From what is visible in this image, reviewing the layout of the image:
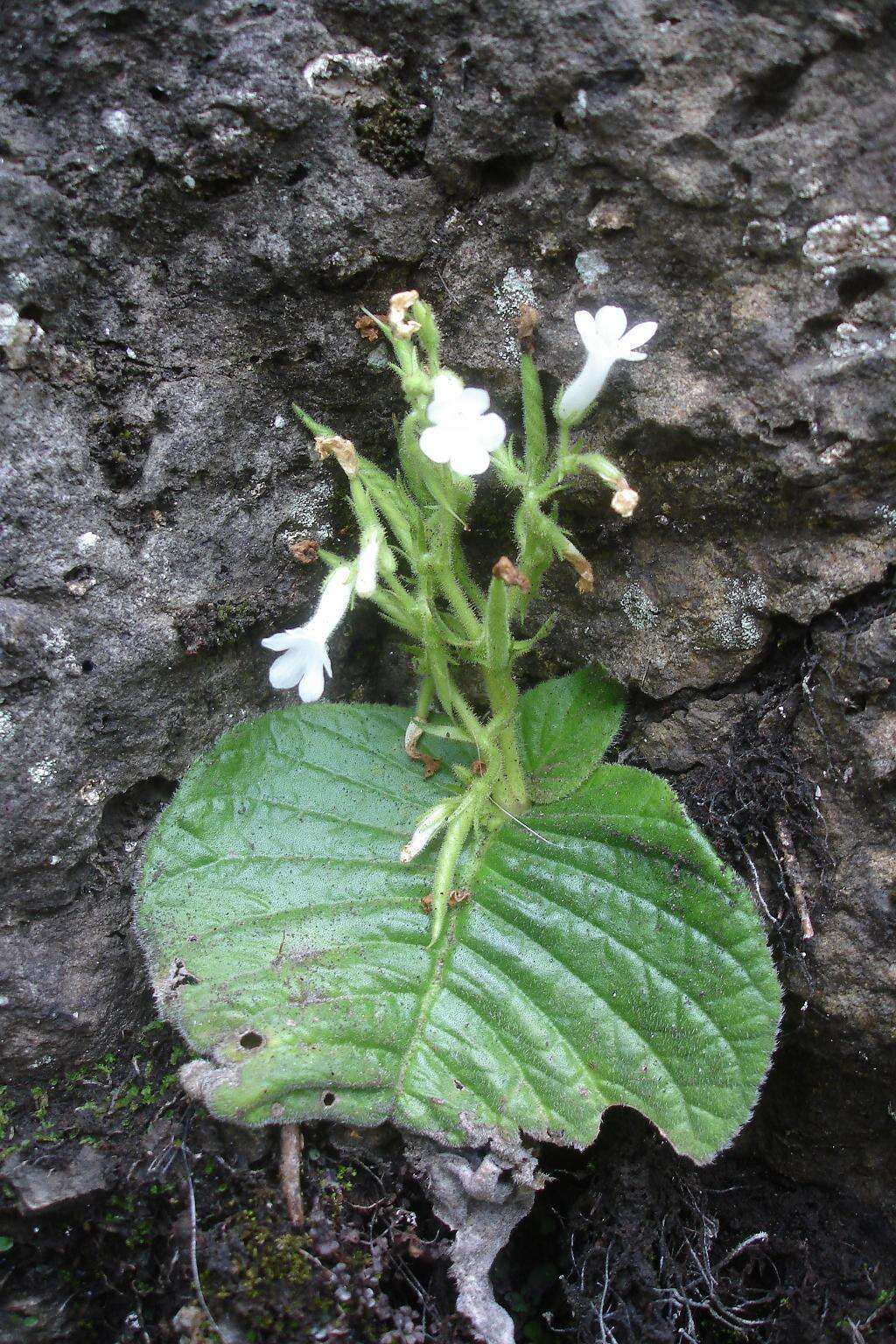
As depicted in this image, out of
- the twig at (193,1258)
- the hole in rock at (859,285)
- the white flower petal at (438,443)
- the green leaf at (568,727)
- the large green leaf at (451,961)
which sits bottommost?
the twig at (193,1258)

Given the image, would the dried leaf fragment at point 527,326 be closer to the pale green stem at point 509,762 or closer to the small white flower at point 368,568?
the small white flower at point 368,568

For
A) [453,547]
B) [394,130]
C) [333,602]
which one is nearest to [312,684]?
[333,602]

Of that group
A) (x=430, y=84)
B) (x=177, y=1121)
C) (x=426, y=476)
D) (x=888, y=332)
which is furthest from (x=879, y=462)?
(x=177, y=1121)

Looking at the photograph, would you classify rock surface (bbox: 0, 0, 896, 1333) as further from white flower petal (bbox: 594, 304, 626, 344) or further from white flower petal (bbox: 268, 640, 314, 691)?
white flower petal (bbox: 268, 640, 314, 691)

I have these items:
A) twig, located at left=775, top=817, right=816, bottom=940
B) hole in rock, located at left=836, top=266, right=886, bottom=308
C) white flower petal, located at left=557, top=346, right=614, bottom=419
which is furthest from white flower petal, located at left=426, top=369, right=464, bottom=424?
twig, located at left=775, top=817, right=816, bottom=940

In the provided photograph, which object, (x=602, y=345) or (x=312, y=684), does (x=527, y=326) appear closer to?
(x=602, y=345)

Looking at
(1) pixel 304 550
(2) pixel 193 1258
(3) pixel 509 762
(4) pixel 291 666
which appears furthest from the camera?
(3) pixel 509 762

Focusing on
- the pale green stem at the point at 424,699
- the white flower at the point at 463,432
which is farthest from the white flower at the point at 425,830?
the white flower at the point at 463,432
